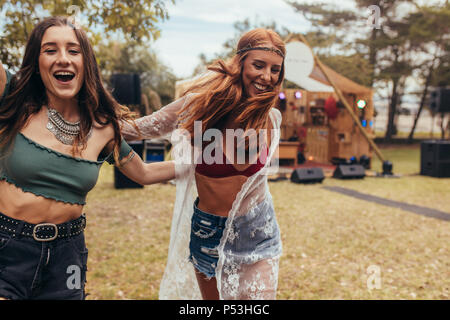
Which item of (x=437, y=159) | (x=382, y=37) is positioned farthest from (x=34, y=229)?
(x=382, y=37)

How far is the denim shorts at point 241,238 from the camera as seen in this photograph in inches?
82.2

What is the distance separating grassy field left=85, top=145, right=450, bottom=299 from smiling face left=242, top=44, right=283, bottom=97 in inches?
110

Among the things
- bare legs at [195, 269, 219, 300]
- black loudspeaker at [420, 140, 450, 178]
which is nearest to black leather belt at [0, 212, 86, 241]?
bare legs at [195, 269, 219, 300]

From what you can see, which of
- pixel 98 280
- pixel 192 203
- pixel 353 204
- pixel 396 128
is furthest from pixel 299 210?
pixel 396 128

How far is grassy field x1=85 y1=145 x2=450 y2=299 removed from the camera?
4348mm

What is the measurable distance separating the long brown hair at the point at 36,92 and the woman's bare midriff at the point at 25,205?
0.19 m

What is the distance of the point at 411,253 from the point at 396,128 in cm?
2282

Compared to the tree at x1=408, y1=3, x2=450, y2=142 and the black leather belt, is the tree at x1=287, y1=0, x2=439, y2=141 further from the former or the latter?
the black leather belt

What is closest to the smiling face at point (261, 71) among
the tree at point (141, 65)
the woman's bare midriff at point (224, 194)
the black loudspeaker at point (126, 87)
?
the woman's bare midriff at point (224, 194)

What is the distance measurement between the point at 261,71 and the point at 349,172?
10630 millimetres

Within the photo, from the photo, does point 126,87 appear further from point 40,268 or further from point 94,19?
point 40,268

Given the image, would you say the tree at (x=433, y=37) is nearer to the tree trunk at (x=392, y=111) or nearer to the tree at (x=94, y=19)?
the tree trunk at (x=392, y=111)
